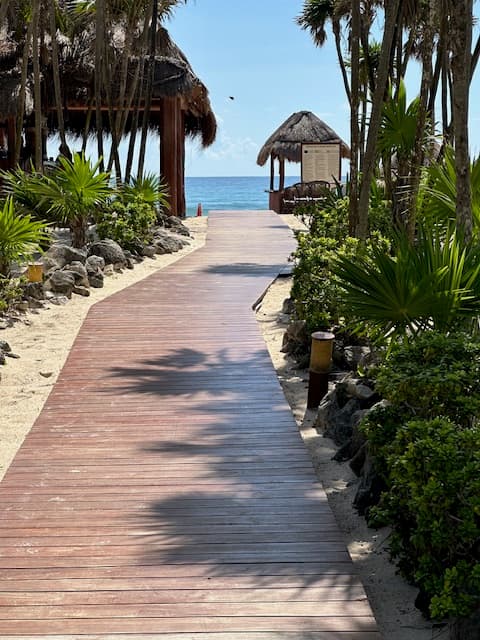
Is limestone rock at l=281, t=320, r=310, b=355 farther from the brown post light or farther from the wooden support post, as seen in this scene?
the wooden support post

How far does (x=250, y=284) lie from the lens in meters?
11.6

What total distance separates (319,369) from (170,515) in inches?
95.1

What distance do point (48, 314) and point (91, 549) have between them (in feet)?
20.4

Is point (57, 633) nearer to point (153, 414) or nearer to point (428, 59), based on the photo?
point (153, 414)

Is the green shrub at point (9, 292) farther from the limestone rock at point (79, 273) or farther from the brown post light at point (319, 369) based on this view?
the brown post light at point (319, 369)

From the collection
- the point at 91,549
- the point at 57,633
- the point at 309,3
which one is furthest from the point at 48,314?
the point at 309,3

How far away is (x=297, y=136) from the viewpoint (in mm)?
27406

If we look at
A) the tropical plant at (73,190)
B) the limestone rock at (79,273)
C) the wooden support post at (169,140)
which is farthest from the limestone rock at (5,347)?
the wooden support post at (169,140)

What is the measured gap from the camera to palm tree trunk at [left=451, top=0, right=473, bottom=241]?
5328 mm

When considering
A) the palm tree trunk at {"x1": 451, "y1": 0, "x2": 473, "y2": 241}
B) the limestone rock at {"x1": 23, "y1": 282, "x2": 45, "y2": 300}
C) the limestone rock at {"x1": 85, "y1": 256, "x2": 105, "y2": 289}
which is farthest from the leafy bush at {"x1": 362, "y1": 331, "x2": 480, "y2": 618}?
Answer: the limestone rock at {"x1": 85, "y1": 256, "x2": 105, "y2": 289}

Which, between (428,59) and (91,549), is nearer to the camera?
(91,549)

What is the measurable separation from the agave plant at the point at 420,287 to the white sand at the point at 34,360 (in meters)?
2.27

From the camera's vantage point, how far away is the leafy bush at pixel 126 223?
14055 mm

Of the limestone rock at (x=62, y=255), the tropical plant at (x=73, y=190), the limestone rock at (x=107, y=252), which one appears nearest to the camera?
the limestone rock at (x=62, y=255)
